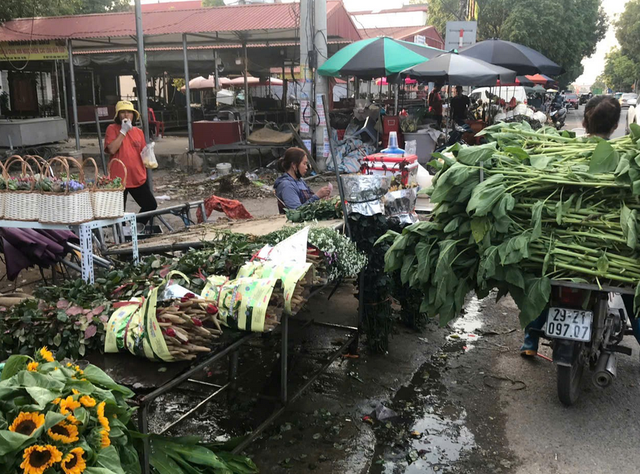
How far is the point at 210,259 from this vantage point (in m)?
3.60

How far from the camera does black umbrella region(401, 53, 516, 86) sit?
1091cm

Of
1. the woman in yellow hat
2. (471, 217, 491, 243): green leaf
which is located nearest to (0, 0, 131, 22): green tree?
the woman in yellow hat

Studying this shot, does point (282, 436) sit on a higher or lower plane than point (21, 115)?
lower

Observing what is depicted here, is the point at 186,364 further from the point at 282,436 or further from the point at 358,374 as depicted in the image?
the point at 358,374

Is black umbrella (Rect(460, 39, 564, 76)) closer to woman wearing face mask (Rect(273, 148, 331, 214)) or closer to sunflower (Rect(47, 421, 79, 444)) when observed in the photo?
woman wearing face mask (Rect(273, 148, 331, 214))

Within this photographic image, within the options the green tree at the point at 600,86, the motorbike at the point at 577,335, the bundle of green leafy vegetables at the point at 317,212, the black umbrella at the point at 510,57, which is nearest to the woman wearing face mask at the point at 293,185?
the bundle of green leafy vegetables at the point at 317,212

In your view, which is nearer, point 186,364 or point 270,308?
point 186,364

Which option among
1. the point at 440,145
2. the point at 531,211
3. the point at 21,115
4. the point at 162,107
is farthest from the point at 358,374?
the point at 162,107

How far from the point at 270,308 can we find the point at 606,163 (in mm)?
2012

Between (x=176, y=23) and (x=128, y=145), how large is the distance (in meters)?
9.14

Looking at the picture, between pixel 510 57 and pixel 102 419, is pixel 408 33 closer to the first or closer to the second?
pixel 510 57

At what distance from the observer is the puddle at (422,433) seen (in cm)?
331

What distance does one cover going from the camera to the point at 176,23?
48.2 ft

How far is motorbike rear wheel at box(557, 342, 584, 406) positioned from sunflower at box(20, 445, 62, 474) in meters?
3.00
